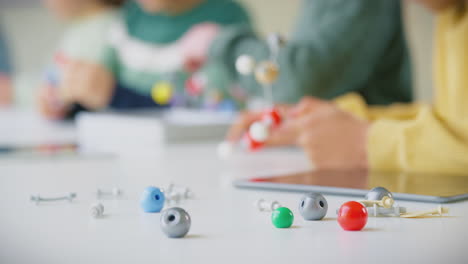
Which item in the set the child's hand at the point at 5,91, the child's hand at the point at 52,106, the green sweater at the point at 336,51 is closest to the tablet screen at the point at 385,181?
the green sweater at the point at 336,51

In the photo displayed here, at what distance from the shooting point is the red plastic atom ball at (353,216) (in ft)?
1.31

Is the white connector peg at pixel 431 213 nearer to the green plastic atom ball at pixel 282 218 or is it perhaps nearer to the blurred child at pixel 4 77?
the green plastic atom ball at pixel 282 218

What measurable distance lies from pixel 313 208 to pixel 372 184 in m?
0.14

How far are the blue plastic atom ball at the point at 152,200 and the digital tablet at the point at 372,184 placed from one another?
126mm

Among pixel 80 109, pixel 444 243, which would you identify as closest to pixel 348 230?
pixel 444 243

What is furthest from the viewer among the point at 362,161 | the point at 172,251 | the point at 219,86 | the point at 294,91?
the point at 219,86

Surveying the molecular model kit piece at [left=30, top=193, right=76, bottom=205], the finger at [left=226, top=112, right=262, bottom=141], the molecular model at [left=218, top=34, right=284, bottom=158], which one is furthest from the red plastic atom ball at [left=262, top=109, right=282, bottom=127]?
the molecular model kit piece at [left=30, top=193, right=76, bottom=205]

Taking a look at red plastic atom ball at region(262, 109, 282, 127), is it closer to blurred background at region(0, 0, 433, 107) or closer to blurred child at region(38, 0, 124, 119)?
blurred background at region(0, 0, 433, 107)

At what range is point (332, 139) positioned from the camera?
27.2 inches

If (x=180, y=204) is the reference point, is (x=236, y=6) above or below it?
above

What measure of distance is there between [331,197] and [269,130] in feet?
0.89

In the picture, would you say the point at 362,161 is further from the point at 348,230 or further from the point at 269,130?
the point at 348,230

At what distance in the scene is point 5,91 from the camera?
2959mm

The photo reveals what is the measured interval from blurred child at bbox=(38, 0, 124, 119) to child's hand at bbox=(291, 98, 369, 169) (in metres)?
1.42
